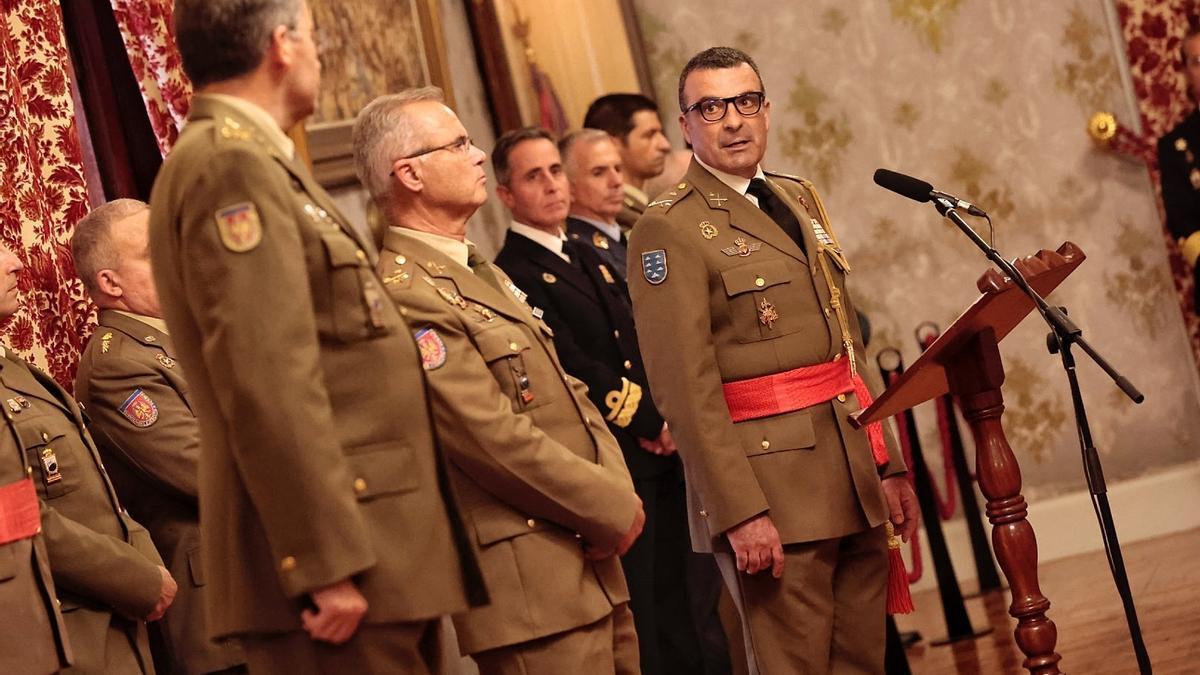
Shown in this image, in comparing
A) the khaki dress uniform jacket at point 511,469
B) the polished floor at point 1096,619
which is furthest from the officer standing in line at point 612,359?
the khaki dress uniform jacket at point 511,469

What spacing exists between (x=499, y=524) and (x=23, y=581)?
2.59 feet

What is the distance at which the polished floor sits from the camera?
12.3 ft

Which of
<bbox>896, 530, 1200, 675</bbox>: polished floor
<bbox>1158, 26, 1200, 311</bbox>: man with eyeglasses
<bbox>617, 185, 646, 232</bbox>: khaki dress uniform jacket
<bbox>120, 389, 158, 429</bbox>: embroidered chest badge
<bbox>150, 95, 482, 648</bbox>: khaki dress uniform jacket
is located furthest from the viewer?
<bbox>1158, 26, 1200, 311</bbox>: man with eyeglasses

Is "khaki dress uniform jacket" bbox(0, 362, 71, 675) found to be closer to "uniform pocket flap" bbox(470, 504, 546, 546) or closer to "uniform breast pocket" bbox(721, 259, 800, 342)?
"uniform pocket flap" bbox(470, 504, 546, 546)

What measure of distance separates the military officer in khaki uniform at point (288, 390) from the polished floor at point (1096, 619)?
219 cm

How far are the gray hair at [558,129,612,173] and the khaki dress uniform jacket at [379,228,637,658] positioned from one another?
6.08 ft

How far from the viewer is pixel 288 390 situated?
70.6 inches

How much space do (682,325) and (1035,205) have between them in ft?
10.6

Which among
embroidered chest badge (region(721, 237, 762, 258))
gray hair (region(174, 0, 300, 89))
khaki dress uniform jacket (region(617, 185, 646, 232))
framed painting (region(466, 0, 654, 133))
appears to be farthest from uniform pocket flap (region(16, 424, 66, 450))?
framed painting (region(466, 0, 654, 133))

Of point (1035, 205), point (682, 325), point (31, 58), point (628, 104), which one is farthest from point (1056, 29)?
point (31, 58)

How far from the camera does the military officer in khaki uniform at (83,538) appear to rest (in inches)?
106

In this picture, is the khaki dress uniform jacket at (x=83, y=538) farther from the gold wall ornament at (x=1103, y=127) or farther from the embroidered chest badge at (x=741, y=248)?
the gold wall ornament at (x=1103, y=127)

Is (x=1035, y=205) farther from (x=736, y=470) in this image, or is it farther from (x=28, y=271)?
(x=28, y=271)

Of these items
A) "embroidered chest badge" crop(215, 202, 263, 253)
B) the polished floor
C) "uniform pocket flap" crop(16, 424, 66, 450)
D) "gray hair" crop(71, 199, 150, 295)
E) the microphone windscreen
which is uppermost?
"gray hair" crop(71, 199, 150, 295)
